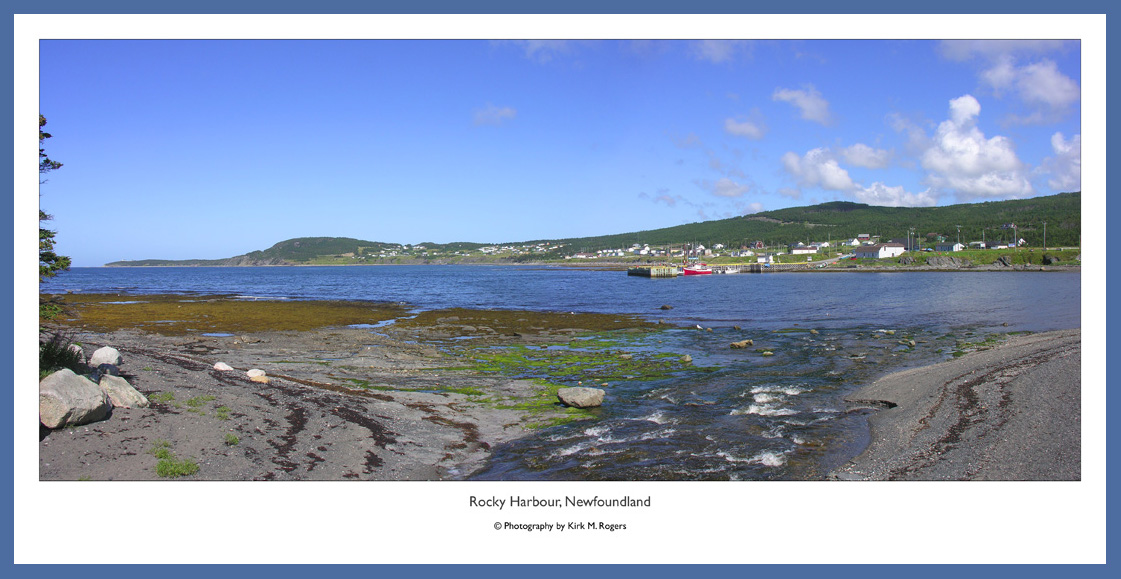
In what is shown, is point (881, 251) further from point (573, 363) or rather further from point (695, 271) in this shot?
point (573, 363)

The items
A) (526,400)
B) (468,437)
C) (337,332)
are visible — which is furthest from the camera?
(337,332)

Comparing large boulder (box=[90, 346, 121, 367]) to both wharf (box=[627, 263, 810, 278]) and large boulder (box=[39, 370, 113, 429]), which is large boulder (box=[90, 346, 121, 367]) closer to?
large boulder (box=[39, 370, 113, 429])

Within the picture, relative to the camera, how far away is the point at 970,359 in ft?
75.3

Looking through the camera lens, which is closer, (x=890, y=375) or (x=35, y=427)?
(x=35, y=427)

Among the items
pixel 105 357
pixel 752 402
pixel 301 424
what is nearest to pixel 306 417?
pixel 301 424

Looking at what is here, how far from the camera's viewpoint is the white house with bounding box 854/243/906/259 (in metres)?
170

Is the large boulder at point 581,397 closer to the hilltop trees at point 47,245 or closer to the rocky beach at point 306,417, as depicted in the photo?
the rocky beach at point 306,417

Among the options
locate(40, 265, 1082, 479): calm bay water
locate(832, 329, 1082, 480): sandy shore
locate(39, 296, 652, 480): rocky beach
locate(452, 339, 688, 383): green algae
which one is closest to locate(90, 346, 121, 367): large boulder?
locate(39, 296, 652, 480): rocky beach

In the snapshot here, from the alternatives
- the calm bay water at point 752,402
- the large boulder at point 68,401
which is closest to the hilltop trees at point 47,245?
the large boulder at point 68,401
